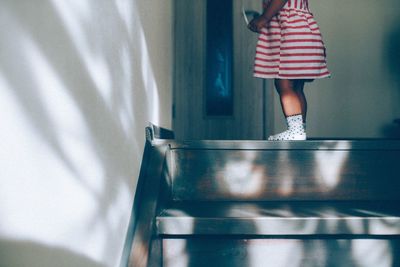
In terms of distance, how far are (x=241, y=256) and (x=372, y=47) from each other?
8.55 ft

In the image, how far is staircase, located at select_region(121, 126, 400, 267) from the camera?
3.43ft

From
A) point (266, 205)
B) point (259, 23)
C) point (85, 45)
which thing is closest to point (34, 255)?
point (85, 45)

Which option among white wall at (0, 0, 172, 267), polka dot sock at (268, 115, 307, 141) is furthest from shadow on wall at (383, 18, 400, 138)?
→ white wall at (0, 0, 172, 267)

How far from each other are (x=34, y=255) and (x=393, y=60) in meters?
3.17

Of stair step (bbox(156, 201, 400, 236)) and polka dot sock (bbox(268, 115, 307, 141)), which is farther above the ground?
polka dot sock (bbox(268, 115, 307, 141))

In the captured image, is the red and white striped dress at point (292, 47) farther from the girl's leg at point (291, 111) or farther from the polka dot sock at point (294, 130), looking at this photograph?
the polka dot sock at point (294, 130)

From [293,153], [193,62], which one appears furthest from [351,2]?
[293,153]

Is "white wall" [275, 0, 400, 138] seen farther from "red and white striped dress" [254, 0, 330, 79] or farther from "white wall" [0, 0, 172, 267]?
"white wall" [0, 0, 172, 267]

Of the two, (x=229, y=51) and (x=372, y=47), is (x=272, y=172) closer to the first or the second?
(x=229, y=51)

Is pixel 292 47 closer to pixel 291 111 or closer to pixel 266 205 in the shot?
pixel 291 111

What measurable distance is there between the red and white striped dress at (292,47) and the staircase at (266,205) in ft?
1.67

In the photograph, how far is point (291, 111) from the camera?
176 cm

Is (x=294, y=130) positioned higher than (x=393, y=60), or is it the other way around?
(x=393, y=60)

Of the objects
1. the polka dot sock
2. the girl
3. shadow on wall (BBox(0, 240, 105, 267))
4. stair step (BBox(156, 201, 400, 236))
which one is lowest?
stair step (BBox(156, 201, 400, 236))
